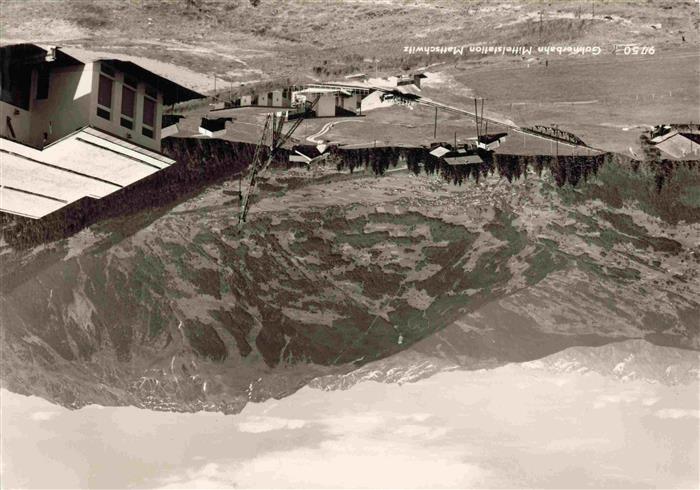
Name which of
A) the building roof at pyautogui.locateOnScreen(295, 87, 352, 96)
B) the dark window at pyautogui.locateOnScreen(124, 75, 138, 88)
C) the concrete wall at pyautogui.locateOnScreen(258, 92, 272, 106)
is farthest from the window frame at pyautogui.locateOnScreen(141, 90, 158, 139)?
the building roof at pyautogui.locateOnScreen(295, 87, 352, 96)

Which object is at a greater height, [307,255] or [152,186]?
[152,186]

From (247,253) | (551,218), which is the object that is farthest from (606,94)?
(247,253)

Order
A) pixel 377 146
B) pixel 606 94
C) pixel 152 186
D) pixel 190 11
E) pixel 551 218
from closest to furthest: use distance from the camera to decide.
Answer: pixel 190 11 → pixel 606 94 → pixel 377 146 → pixel 152 186 → pixel 551 218

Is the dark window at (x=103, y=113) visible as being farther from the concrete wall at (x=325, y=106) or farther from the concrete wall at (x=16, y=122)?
the concrete wall at (x=325, y=106)

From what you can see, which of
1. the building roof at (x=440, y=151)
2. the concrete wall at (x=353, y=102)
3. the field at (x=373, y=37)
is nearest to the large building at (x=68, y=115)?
the field at (x=373, y=37)

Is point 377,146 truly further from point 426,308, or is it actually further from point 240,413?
point 240,413

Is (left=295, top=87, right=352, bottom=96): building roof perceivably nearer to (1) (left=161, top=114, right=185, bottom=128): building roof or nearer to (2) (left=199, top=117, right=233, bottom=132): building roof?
(2) (left=199, top=117, right=233, bottom=132): building roof
